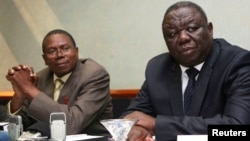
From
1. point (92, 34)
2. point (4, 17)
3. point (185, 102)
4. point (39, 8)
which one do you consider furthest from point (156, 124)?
point (4, 17)

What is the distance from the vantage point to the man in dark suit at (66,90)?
103 inches

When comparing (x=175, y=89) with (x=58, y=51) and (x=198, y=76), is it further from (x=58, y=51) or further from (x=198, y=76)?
(x=58, y=51)

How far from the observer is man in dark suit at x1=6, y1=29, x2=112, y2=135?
2609 mm

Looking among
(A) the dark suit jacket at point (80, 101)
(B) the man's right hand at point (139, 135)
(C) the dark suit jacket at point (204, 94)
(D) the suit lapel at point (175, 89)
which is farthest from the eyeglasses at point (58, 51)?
(B) the man's right hand at point (139, 135)

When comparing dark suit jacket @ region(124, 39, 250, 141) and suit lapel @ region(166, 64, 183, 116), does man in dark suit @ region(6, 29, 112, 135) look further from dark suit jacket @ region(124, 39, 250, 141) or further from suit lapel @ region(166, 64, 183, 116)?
suit lapel @ region(166, 64, 183, 116)

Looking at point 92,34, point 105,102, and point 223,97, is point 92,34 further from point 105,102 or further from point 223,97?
point 223,97

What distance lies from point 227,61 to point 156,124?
0.62m

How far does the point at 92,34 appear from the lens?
12.2 ft

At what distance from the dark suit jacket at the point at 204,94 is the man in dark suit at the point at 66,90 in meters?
0.41

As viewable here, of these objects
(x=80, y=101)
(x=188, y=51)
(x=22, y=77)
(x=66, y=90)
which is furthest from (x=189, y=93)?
(x=22, y=77)

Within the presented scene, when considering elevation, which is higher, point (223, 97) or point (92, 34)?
point (92, 34)

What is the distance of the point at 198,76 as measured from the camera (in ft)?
7.34

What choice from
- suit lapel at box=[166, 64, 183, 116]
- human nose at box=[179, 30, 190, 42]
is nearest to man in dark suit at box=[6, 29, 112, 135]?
suit lapel at box=[166, 64, 183, 116]

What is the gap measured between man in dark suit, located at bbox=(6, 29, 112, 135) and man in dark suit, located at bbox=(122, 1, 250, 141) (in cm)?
42
